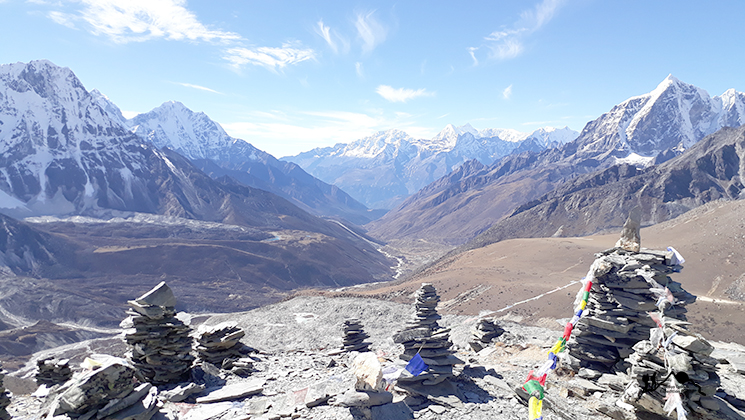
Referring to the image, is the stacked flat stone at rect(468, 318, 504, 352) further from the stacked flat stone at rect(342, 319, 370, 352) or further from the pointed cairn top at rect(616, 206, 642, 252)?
the pointed cairn top at rect(616, 206, 642, 252)

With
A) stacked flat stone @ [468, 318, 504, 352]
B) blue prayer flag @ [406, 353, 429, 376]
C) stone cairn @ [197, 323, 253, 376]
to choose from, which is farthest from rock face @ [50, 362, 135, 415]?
stacked flat stone @ [468, 318, 504, 352]

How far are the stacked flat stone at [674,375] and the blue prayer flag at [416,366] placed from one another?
6004mm

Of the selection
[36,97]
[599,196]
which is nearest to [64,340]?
[599,196]

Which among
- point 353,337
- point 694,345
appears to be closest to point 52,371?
point 353,337

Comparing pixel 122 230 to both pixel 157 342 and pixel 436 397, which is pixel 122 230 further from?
pixel 436 397

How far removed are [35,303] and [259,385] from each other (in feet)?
278

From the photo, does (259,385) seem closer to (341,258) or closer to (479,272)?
(479,272)

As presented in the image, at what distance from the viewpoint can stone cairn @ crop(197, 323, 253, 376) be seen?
1768 cm

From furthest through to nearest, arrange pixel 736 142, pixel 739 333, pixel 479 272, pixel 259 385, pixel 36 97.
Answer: pixel 36 97 < pixel 736 142 < pixel 479 272 < pixel 739 333 < pixel 259 385

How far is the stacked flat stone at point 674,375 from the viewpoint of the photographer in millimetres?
9617

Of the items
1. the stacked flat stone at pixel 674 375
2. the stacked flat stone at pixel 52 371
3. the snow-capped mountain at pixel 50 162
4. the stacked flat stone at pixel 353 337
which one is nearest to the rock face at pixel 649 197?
the stacked flat stone at pixel 353 337

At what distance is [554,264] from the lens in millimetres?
59344

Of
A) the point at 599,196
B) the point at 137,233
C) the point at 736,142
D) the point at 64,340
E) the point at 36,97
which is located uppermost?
the point at 36,97

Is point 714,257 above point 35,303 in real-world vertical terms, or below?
above
